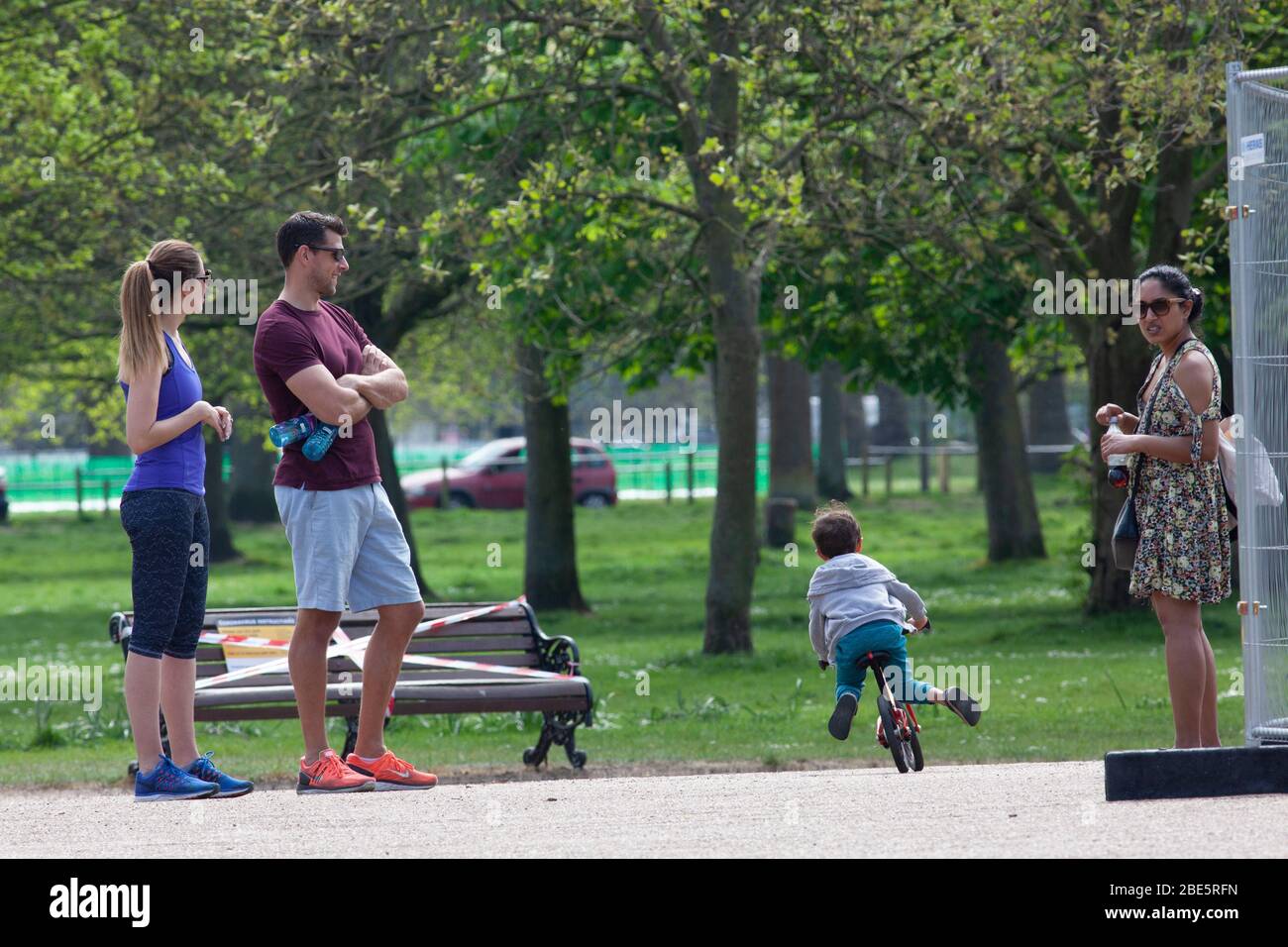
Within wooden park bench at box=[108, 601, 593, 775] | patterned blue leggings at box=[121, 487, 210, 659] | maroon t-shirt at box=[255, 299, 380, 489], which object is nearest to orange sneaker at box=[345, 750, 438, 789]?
patterned blue leggings at box=[121, 487, 210, 659]

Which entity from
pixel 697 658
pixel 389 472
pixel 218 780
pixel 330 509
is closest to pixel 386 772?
pixel 218 780

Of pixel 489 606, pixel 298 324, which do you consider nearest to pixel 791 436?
pixel 489 606

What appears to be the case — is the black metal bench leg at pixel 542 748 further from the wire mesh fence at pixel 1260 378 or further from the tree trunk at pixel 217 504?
the tree trunk at pixel 217 504

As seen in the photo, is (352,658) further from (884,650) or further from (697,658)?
(697,658)

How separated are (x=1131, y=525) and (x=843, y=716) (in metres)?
1.34

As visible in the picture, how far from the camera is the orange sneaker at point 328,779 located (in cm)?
708

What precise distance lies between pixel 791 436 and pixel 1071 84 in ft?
52.1

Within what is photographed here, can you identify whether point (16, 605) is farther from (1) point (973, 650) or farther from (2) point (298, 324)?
(2) point (298, 324)

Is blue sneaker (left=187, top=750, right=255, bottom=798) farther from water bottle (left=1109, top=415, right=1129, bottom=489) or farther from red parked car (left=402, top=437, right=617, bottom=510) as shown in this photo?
red parked car (left=402, top=437, right=617, bottom=510)

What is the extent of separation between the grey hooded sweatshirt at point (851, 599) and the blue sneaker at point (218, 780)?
2388mm

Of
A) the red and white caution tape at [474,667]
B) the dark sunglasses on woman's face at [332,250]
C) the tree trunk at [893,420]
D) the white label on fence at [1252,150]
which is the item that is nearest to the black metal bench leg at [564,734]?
the red and white caution tape at [474,667]

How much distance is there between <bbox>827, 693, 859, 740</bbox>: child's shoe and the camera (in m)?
7.44

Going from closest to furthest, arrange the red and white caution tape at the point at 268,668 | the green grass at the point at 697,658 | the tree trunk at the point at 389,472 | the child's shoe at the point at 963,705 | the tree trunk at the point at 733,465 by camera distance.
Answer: the child's shoe at the point at 963,705
the red and white caution tape at the point at 268,668
the green grass at the point at 697,658
the tree trunk at the point at 733,465
the tree trunk at the point at 389,472

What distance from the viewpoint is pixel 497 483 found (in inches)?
1535
